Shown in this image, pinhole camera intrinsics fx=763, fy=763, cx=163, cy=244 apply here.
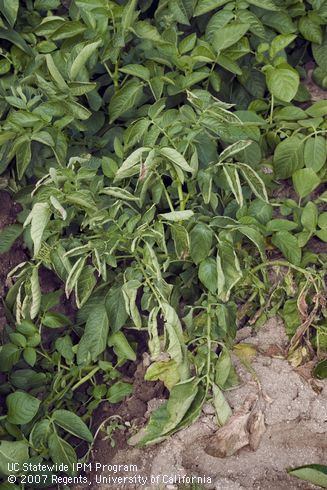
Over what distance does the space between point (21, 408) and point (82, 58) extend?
89 cm

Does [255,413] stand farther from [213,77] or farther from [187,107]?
[213,77]

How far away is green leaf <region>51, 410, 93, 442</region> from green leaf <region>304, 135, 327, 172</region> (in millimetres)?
907

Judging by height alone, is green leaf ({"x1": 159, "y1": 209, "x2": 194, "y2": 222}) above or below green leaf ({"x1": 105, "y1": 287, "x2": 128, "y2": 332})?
above

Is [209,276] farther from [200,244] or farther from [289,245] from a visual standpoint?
[289,245]

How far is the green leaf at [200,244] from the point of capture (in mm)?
1859

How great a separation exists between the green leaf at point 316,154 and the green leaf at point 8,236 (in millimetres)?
799

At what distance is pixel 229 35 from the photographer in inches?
82.3

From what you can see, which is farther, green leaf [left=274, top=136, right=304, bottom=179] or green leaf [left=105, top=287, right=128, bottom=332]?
green leaf [left=274, top=136, right=304, bottom=179]

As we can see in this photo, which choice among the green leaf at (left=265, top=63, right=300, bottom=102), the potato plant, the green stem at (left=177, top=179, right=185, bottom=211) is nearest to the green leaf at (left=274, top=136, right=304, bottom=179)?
the potato plant

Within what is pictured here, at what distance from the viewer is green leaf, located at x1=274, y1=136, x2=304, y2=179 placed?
6.92 feet

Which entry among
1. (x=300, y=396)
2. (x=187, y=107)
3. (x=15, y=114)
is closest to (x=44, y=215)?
(x=15, y=114)

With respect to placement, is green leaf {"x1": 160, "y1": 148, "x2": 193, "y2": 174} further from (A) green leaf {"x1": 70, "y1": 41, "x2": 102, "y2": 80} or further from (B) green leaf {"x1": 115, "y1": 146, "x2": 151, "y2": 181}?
(A) green leaf {"x1": 70, "y1": 41, "x2": 102, "y2": 80}

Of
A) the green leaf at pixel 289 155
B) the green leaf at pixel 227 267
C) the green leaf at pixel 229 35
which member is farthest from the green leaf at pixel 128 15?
the green leaf at pixel 227 267

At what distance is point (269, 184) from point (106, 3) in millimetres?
664
